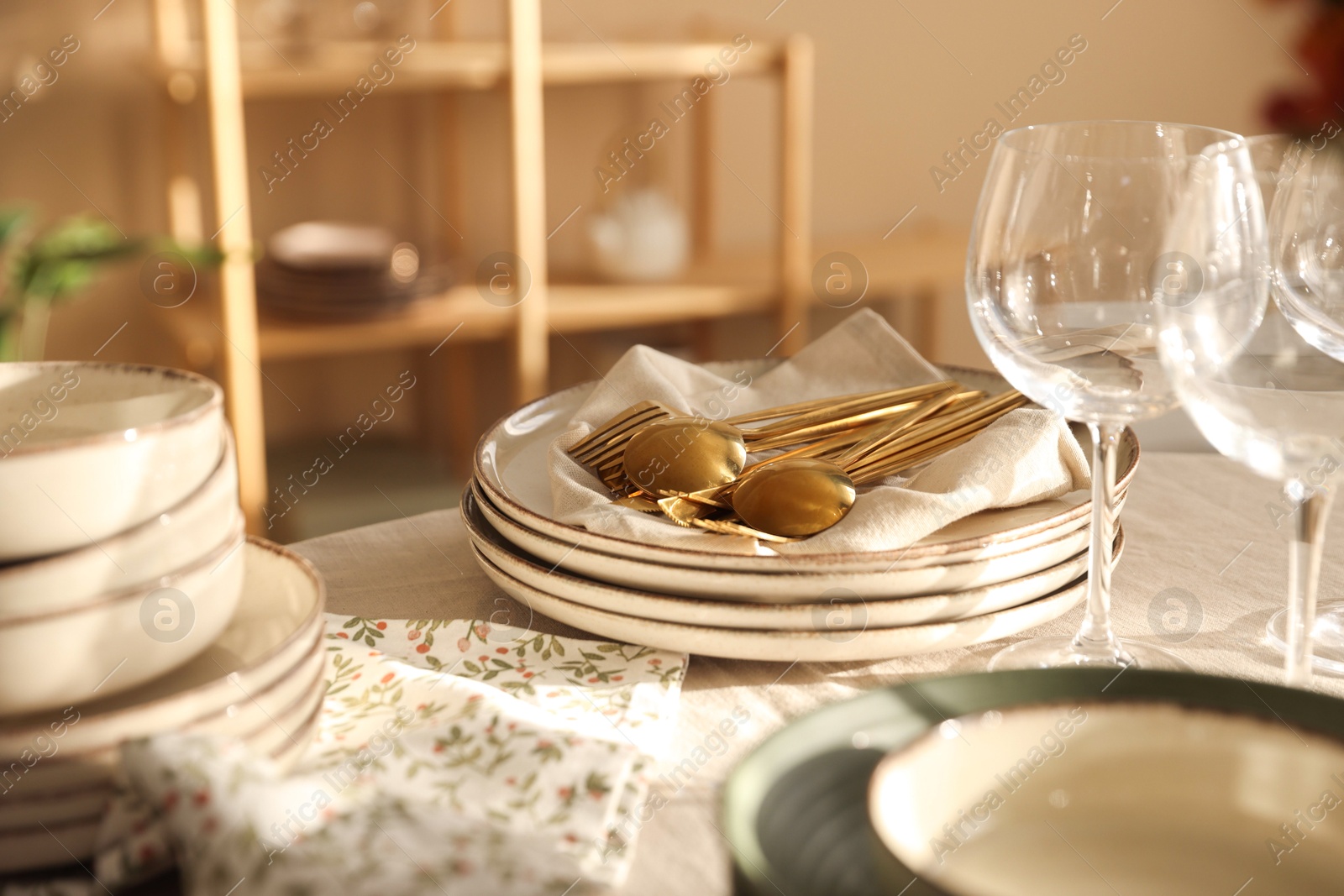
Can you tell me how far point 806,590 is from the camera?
50 cm

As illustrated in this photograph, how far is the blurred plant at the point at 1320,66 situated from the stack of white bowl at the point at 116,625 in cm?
32

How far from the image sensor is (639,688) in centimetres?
50

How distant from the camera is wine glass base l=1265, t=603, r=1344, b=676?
0.52 metres

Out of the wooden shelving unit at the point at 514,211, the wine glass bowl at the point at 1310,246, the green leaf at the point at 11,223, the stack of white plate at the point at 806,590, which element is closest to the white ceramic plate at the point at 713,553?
the stack of white plate at the point at 806,590

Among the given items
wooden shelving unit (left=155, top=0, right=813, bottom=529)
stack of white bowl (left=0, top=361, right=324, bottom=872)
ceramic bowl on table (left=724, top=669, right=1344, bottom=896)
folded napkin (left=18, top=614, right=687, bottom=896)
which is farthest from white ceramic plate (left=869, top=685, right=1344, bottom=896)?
wooden shelving unit (left=155, top=0, right=813, bottom=529)

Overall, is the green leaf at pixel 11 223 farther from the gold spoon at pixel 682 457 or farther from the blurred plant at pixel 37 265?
the gold spoon at pixel 682 457

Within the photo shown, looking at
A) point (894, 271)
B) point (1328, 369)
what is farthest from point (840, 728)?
point (894, 271)

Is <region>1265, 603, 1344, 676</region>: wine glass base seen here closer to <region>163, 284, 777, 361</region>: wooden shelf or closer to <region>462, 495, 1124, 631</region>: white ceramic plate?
<region>462, 495, 1124, 631</region>: white ceramic plate

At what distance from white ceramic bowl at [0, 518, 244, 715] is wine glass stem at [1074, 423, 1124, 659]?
0.35m

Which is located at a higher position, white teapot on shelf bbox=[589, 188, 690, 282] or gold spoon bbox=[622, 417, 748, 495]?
gold spoon bbox=[622, 417, 748, 495]

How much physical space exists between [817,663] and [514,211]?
161 cm

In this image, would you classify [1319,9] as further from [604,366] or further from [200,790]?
[604,366]

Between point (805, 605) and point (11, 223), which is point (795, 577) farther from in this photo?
point (11, 223)

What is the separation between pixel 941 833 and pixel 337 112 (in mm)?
2104
